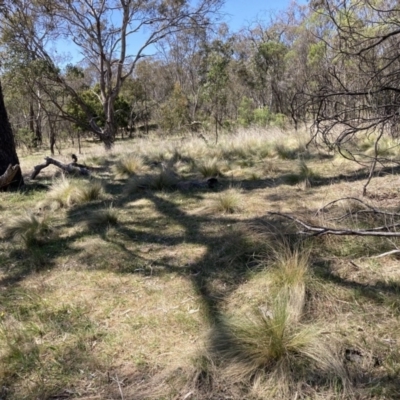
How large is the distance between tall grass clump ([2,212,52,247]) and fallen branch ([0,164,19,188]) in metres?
2.13

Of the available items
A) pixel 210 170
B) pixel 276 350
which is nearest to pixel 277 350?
pixel 276 350

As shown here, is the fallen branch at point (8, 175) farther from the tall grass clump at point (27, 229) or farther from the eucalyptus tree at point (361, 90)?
the eucalyptus tree at point (361, 90)

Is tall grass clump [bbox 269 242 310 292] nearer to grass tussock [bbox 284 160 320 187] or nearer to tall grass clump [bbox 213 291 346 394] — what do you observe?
tall grass clump [bbox 213 291 346 394]

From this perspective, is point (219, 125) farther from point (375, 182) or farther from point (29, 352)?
point (29, 352)

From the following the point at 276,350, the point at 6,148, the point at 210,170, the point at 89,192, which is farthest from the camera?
the point at 210,170

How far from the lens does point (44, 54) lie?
50.2 feet

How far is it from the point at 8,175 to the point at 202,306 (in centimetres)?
476

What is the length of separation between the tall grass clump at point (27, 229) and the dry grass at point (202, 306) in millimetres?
23

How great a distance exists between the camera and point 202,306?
2.46 meters

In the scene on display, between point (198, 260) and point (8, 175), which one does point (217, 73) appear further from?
point (198, 260)

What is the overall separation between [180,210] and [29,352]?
8.98 ft

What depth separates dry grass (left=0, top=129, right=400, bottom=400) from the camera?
5.79ft

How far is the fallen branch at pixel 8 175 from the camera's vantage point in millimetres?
5906

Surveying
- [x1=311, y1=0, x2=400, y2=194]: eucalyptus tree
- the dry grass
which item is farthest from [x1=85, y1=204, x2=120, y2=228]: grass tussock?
[x1=311, y1=0, x2=400, y2=194]: eucalyptus tree
